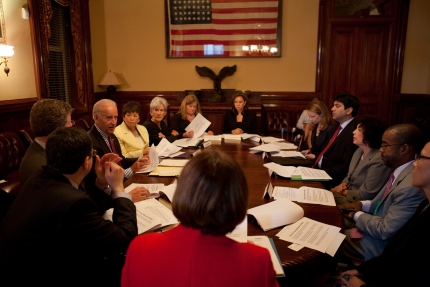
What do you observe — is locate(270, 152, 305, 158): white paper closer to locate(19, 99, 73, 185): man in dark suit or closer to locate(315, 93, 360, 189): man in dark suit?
locate(315, 93, 360, 189): man in dark suit

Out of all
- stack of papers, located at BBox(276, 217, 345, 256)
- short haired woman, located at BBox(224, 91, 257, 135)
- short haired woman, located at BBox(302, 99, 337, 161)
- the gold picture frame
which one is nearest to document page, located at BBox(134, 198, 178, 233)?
stack of papers, located at BBox(276, 217, 345, 256)

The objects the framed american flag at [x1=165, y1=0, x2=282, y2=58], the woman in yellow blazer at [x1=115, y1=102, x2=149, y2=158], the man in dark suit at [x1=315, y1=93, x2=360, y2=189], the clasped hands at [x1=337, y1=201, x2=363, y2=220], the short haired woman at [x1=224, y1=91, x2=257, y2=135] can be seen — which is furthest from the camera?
the framed american flag at [x1=165, y1=0, x2=282, y2=58]

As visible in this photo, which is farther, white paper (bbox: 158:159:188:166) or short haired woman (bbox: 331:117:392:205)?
white paper (bbox: 158:159:188:166)

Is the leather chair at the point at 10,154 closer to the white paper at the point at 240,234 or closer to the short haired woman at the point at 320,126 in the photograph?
the white paper at the point at 240,234

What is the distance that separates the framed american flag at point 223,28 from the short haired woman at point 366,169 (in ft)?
12.7

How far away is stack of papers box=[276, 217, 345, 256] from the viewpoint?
1352 mm

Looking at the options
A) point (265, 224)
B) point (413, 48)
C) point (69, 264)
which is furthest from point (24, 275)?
point (413, 48)

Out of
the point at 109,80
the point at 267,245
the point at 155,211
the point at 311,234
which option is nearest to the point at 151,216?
the point at 155,211

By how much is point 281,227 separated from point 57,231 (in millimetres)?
913

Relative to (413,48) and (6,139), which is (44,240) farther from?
(413,48)

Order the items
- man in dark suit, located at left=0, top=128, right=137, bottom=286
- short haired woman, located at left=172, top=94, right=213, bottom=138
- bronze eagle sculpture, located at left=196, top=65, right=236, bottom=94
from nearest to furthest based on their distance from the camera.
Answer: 1. man in dark suit, located at left=0, top=128, right=137, bottom=286
2. short haired woman, located at left=172, top=94, right=213, bottom=138
3. bronze eagle sculpture, located at left=196, top=65, right=236, bottom=94

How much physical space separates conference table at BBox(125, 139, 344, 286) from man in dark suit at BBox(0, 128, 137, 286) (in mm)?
597

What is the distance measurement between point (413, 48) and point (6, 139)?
6.27 meters

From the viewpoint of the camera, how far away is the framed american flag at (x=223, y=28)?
5.86m
